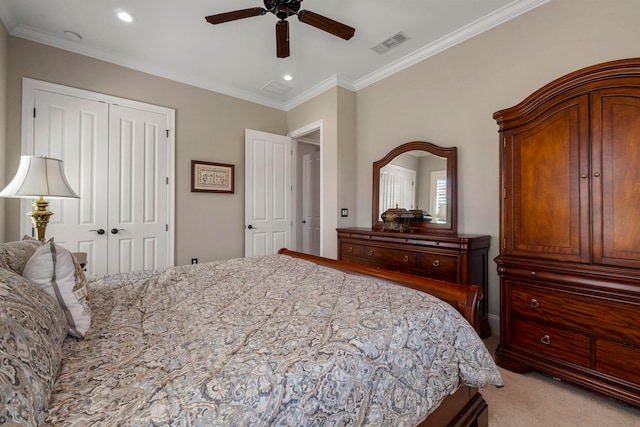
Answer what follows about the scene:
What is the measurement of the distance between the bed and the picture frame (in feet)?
7.50

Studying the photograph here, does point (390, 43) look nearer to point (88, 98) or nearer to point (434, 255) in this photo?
point (434, 255)

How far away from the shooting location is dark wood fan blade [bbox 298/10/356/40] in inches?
80.8

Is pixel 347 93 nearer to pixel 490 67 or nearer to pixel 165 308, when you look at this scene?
pixel 490 67

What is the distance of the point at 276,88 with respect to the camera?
398 centimetres

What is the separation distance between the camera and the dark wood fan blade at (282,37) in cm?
216

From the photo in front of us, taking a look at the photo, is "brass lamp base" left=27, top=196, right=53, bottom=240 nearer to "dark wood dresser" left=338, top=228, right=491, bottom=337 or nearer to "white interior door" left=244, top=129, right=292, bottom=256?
"white interior door" left=244, top=129, right=292, bottom=256

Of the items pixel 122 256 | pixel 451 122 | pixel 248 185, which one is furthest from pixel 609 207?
pixel 122 256

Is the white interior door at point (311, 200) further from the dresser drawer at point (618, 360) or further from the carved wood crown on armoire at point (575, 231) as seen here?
the dresser drawer at point (618, 360)

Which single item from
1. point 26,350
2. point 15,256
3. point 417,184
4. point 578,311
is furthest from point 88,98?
point 578,311

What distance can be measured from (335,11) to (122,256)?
331 centimetres

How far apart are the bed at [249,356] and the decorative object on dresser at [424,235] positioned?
1.06 meters

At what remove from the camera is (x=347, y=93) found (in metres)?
3.83

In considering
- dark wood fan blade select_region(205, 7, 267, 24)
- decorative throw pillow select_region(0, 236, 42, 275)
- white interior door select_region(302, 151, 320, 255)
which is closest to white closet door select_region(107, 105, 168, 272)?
dark wood fan blade select_region(205, 7, 267, 24)

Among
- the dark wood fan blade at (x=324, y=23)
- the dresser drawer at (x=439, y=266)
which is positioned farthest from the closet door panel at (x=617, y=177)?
the dark wood fan blade at (x=324, y=23)
